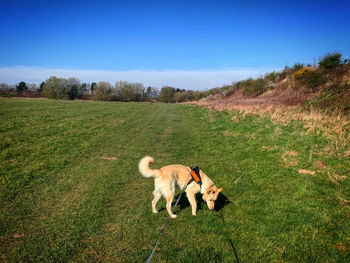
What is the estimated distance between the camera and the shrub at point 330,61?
24.5m

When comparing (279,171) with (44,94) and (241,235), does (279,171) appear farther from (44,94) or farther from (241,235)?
(44,94)

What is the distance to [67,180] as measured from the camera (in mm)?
6984

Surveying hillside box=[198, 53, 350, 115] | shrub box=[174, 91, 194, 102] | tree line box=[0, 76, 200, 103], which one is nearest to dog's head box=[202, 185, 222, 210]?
hillside box=[198, 53, 350, 115]

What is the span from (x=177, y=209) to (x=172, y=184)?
1087 millimetres

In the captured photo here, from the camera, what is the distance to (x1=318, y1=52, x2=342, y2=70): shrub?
2455 cm

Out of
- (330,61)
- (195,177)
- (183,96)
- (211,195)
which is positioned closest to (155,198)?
(195,177)

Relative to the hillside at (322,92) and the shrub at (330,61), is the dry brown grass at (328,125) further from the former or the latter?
the shrub at (330,61)

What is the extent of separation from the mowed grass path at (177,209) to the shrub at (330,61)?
20.9 m

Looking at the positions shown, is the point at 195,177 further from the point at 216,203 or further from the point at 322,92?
the point at 322,92

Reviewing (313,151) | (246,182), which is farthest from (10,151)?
(313,151)

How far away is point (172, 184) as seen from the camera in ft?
16.8

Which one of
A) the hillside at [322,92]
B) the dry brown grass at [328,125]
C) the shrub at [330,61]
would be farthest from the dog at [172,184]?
the shrub at [330,61]

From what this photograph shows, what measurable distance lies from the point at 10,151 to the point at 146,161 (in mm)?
7919

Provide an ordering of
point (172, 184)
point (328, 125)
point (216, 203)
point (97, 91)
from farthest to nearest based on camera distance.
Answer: point (97, 91) → point (328, 125) → point (216, 203) → point (172, 184)
